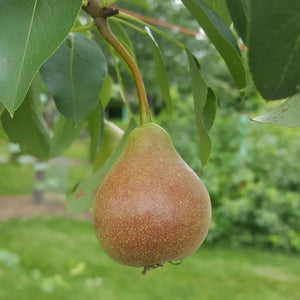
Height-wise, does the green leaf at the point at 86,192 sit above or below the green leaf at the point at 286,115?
below

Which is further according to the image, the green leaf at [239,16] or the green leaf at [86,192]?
the green leaf at [86,192]

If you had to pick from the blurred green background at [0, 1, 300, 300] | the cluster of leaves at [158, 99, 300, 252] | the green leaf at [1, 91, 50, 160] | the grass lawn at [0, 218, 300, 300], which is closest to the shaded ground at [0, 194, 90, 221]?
the blurred green background at [0, 1, 300, 300]

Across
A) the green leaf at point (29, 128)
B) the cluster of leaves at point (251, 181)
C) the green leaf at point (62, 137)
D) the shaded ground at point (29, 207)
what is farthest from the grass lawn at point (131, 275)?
the green leaf at point (29, 128)

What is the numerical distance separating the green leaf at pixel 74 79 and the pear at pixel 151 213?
8.2 inches

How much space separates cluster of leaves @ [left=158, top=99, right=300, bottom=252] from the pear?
3.19 m

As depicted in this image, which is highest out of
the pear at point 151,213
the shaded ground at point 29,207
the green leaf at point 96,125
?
the pear at point 151,213

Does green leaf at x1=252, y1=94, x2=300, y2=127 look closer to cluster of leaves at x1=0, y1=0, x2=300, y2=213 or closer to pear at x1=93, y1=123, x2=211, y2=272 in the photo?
cluster of leaves at x1=0, y1=0, x2=300, y2=213

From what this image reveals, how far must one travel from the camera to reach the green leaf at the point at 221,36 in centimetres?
56

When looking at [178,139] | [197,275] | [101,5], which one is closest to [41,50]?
[101,5]

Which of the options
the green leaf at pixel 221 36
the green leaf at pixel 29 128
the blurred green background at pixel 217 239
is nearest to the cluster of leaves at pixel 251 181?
the blurred green background at pixel 217 239

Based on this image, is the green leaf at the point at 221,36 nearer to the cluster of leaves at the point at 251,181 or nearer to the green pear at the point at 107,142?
the green pear at the point at 107,142

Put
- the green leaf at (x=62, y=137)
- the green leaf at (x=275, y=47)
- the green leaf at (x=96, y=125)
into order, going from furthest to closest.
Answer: the green leaf at (x=62, y=137)
the green leaf at (x=96, y=125)
the green leaf at (x=275, y=47)

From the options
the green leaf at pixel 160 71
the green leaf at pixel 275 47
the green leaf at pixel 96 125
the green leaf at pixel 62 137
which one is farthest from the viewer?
the green leaf at pixel 62 137

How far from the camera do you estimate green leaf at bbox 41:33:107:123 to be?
0.78 metres
